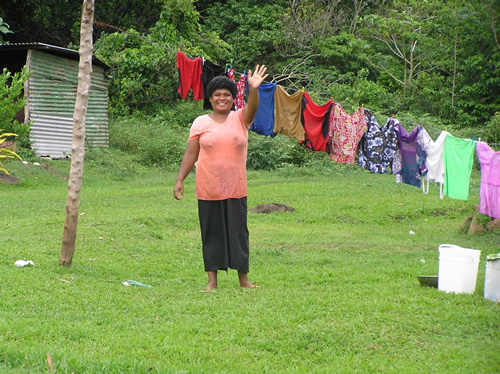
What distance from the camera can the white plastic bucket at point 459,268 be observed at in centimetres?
649

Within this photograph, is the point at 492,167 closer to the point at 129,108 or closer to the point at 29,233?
the point at 29,233

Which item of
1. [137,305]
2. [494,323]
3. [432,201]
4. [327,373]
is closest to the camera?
[327,373]

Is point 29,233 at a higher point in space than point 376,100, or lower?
lower

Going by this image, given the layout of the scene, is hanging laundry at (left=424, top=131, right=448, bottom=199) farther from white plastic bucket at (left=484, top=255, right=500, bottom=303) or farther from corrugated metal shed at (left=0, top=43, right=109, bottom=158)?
corrugated metal shed at (left=0, top=43, right=109, bottom=158)

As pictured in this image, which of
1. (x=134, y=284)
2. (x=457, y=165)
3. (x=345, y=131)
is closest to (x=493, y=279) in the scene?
(x=134, y=284)

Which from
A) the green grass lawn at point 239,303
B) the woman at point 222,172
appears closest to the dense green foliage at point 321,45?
the green grass lawn at point 239,303

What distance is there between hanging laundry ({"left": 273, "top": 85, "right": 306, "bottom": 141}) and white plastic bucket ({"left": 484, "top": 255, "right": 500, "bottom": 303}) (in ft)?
19.4

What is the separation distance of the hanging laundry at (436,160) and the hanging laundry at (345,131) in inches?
51.0

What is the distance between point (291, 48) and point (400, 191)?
15226 millimetres

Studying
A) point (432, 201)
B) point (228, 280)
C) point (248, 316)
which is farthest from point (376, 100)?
point (248, 316)

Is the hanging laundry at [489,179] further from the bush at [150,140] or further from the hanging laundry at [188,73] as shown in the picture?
the bush at [150,140]

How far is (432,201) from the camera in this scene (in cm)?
1527

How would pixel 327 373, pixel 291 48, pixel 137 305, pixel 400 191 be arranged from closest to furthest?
pixel 327 373 → pixel 137 305 → pixel 400 191 → pixel 291 48

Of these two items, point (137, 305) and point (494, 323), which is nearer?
point (494, 323)
